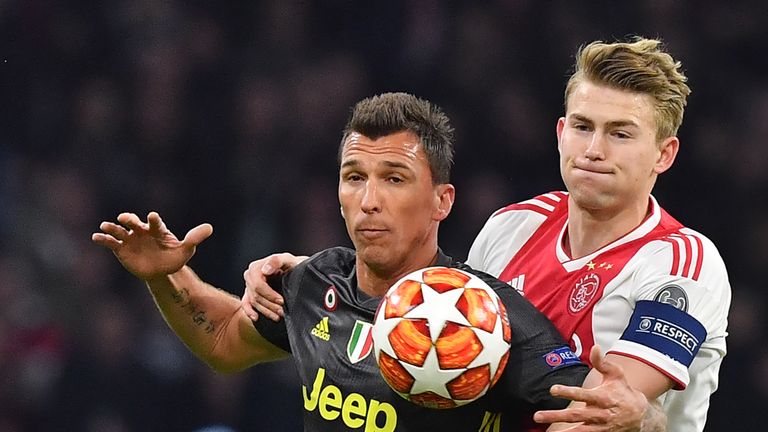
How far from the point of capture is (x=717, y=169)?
24.9 feet

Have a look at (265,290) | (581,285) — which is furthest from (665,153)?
(265,290)

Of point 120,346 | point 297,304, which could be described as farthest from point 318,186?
point 297,304

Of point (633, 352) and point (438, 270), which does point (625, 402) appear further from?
point (438, 270)

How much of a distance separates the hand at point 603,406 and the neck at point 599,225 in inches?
38.2

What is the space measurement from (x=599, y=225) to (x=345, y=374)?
111 cm

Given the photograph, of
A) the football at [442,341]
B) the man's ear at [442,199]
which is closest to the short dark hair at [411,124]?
the man's ear at [442,199]

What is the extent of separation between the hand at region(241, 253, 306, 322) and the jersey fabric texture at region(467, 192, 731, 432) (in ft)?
2.82

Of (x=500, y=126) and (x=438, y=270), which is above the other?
(x=500, y=126)

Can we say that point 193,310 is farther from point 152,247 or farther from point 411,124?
point 411,124

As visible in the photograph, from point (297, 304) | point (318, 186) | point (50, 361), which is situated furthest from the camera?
point (318, 186)

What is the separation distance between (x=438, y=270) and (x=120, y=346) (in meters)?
4.37

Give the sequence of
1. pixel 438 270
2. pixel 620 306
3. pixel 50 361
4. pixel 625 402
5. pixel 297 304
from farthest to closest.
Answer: pixel 50 361
pixel 297 304
pixel 620 306
pixel 438 270
pixel 625 402

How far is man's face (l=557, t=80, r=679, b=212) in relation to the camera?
3.95 m

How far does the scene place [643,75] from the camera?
4000mm
